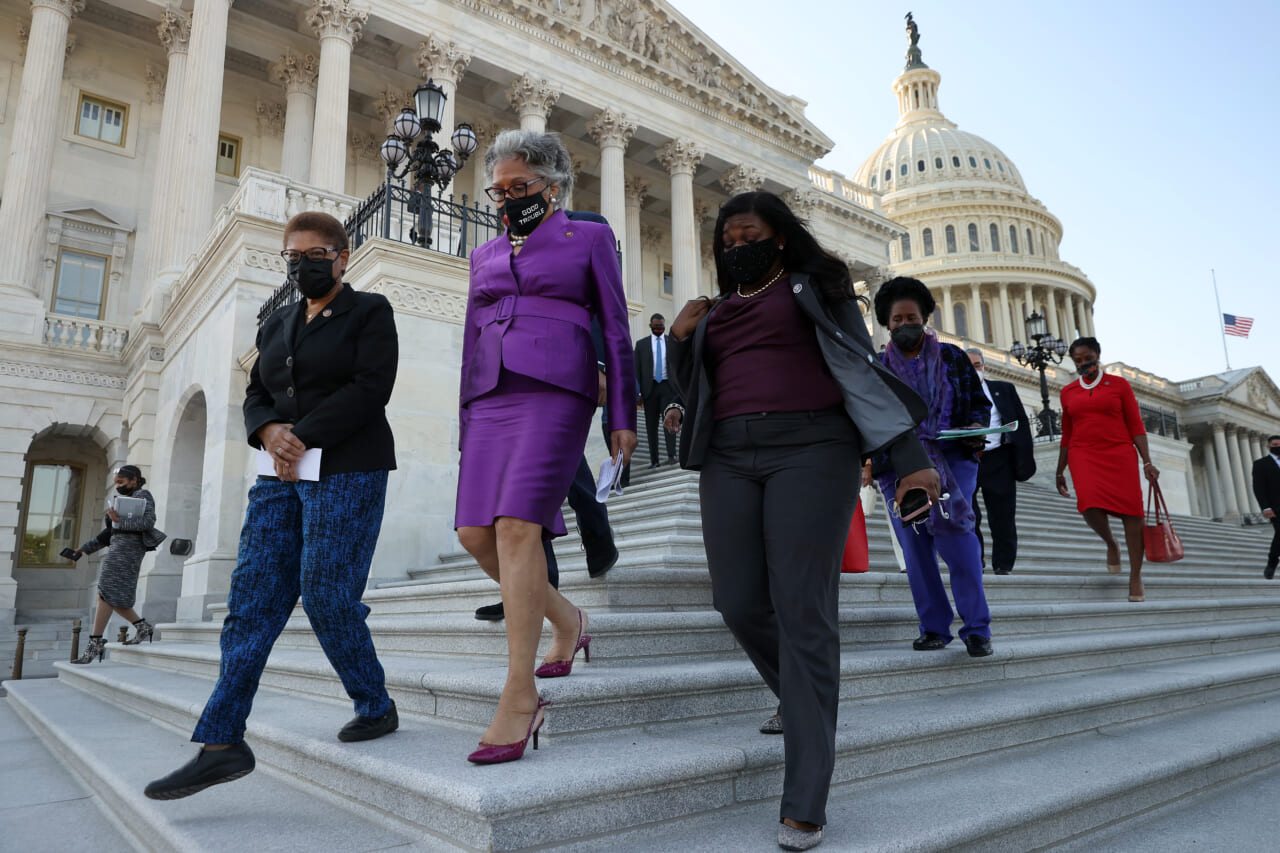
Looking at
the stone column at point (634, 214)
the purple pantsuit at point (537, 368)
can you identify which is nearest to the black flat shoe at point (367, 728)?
the purple pantsuit at point (537, 368)

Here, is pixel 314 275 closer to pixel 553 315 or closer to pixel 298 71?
pixel 553 315

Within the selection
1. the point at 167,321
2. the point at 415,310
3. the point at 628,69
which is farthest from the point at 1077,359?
the point at 628,69

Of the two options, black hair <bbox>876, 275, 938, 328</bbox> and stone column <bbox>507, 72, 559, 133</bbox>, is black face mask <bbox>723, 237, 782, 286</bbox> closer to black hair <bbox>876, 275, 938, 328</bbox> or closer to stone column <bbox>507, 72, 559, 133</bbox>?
black hair <bbox>876, 275, 938, 328</bbox>

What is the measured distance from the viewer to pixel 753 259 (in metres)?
2.89

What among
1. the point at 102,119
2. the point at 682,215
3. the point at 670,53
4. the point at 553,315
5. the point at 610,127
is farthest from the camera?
the point at 670,53

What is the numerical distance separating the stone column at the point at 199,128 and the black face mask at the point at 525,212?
18854 mm

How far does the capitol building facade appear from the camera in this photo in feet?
35.0

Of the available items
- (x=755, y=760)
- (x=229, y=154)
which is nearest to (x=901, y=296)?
(x=755, y=760)

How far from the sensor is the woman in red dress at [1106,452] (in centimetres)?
734

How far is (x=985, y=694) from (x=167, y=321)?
1721cm

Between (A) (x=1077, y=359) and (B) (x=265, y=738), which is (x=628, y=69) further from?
(B) (x=265, y=738)

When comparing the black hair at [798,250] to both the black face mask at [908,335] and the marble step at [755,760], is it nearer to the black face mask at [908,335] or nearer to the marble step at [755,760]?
the marble step at [755,760]

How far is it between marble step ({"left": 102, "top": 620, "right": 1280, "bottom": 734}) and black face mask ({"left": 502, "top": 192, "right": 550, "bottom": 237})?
5.65 ft

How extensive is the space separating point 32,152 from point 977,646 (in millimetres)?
23461
